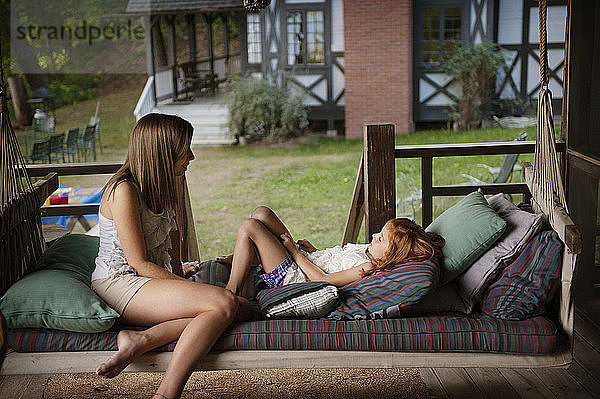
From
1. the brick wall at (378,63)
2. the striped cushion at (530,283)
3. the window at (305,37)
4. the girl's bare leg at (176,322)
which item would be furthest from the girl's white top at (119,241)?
the window at (305,37)

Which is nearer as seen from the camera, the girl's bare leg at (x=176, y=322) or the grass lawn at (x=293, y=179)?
the girl's bare leg at (x=176, y=322)

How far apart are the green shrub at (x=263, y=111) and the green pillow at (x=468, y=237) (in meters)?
9.18

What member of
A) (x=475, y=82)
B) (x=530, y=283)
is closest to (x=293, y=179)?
(x=475, y=82)

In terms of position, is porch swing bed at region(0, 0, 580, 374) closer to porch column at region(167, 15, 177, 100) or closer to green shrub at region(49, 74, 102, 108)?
porch column at region(167, 15, 177, 100)

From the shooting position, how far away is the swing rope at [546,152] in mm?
2520

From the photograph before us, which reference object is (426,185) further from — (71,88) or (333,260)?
(71,88)

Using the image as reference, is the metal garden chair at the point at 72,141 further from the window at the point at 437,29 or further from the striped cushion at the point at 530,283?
the striped cushion at the point at 530,283

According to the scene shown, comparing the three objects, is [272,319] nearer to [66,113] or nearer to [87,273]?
[87,273]

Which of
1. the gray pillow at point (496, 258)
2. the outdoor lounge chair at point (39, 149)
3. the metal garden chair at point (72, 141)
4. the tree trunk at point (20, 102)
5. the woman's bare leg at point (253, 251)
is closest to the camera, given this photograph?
the gray pillow at point (496, 258)

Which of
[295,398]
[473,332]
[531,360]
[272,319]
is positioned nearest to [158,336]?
[272,319]

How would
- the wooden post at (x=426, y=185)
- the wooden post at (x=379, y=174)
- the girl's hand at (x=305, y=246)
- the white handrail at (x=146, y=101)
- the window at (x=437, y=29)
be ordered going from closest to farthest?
1. the girl's hand at (x=305, y=246)
2. the wooden post at (x=379, y=174)
3. the wooden post at (x=426, y=185)
4. the white handrail at (x=146, y=101)
5. the window at (x=437, y=29)

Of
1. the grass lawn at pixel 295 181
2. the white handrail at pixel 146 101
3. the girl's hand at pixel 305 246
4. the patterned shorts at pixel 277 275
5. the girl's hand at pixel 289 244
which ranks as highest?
the white handrail at pixel 146 101

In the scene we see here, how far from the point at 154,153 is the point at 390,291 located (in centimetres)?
99

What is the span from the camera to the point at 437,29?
40.6 feet
